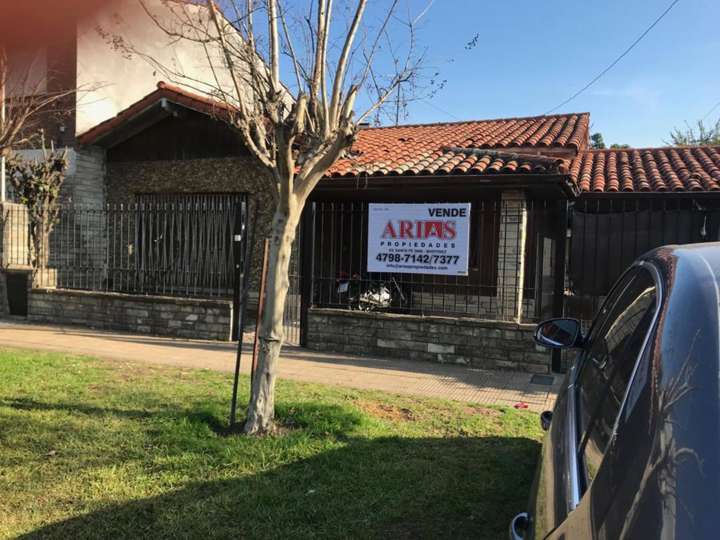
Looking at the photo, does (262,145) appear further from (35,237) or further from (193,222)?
(35,237)

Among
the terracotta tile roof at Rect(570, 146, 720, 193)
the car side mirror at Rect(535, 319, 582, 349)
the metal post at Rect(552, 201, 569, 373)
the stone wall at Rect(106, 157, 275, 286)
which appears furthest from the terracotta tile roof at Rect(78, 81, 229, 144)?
the car side mirror at Rect(535, 319, 582, 349)

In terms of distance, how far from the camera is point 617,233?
10.5m

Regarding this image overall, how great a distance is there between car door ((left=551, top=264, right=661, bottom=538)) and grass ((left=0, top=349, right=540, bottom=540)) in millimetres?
1504

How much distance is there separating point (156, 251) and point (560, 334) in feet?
31.1

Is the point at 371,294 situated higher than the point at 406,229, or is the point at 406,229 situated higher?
the point at 406,229

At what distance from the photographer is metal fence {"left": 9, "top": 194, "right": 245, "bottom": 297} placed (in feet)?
34.6

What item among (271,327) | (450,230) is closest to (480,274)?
(450,230)

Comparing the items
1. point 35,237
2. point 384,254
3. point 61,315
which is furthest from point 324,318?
point 35,237

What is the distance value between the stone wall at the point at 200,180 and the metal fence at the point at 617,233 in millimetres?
6084

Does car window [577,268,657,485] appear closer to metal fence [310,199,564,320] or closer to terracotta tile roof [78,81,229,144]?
metal fence [310,199,564,320]

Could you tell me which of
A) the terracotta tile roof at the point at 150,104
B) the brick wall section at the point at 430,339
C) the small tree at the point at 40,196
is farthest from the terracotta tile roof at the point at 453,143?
the small tree at the point at 40,196

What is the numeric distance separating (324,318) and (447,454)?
466cm

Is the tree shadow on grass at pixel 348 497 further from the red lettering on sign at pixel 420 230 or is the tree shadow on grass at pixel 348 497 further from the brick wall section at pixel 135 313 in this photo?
the brick wall section at pixel 135 313

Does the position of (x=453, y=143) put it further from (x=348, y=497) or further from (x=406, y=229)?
(x=348, y=497)
